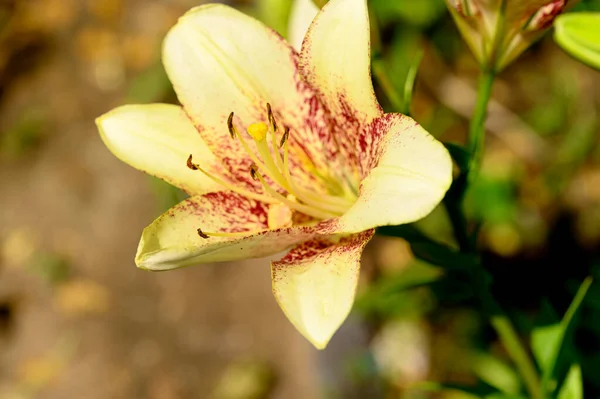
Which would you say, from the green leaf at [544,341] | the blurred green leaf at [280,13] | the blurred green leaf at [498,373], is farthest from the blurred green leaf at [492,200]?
the blurred green leaf at [280,13]

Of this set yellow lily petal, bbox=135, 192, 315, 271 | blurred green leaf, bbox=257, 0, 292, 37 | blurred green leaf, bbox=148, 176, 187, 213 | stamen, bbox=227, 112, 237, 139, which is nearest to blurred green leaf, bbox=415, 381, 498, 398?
yellow lily petal, bbox=135, 192, 315, 271

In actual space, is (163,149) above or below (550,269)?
above

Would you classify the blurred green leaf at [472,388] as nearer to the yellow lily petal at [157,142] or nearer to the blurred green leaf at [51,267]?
the yellow lily petal at [157,142]

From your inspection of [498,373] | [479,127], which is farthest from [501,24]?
[498,373]

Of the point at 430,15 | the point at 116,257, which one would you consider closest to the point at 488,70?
the point at 430,15

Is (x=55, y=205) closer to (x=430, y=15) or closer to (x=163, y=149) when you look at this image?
(x=430, y=15)

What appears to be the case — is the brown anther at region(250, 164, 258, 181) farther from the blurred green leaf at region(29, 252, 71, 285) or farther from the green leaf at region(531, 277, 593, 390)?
the blurred green leaf at region(29, 252, 71, 285)
